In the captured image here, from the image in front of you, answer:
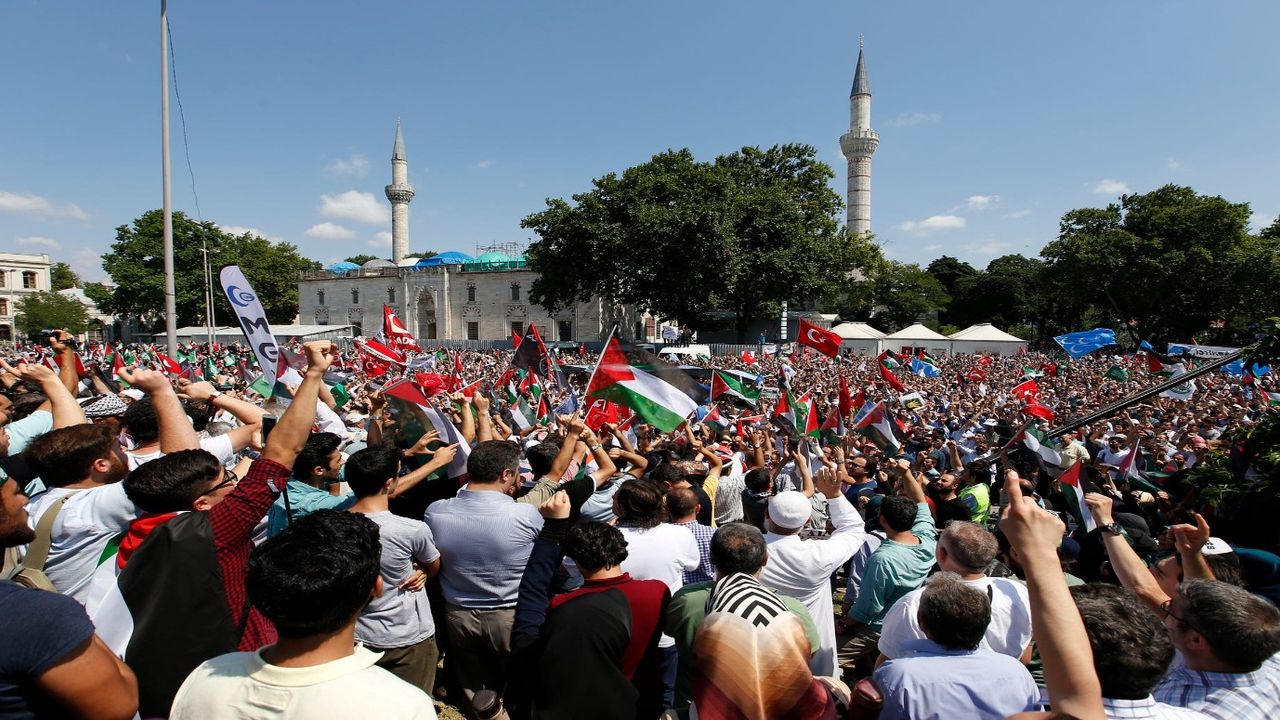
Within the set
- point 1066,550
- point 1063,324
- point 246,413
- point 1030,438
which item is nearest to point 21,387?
point 246,413

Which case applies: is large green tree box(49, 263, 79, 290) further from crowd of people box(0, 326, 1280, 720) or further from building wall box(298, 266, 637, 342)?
crowd of people box(0, 326, 1280, 720)

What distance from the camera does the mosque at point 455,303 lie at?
56.5 metres

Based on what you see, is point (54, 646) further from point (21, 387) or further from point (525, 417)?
point (525, 417)

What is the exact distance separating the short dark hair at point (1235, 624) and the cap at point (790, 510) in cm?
146

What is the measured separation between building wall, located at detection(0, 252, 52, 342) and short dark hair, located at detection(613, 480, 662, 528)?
84733mm

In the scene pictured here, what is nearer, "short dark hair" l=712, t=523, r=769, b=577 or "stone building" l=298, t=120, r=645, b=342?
"short dark hair" l=712, t=523, r=769, b=577

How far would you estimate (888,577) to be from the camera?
11.4 feet

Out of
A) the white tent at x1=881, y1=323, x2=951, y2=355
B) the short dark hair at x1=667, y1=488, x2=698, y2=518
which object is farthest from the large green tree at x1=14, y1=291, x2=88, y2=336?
the short dark hair at x1=667, y1=488, x2=698, y2=518

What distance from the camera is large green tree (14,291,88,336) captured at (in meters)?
50.0

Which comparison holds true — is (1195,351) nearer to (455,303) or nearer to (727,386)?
(727,386)

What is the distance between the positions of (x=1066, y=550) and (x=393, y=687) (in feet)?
15.0

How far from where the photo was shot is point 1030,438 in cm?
659

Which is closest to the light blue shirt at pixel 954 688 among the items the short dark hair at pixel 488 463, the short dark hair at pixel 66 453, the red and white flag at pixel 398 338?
the short dark hair at pixel 488 463

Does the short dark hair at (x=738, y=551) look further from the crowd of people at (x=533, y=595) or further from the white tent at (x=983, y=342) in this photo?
the white tent at (x=983, y=342)
